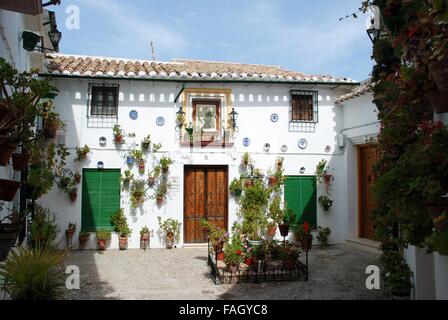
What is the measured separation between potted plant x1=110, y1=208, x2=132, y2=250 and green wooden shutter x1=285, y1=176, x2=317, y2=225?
185 inches

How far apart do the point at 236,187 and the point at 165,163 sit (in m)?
2.14

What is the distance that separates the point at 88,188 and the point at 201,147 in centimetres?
337

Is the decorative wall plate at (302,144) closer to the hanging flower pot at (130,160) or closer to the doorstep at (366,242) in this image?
the doorstep at (366,242)

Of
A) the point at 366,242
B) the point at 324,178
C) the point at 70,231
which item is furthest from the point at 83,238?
the point at 366,242

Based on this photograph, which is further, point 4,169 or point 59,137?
point 59,137

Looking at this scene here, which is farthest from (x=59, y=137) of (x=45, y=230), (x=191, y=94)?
(x=191, y=94)

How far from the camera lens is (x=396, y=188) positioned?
3732 mm

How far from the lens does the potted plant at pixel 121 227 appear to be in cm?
1053

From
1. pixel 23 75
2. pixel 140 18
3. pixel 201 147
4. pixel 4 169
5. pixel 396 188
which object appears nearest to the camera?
pixel 396 188

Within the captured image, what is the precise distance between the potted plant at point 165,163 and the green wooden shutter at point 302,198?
140 inches

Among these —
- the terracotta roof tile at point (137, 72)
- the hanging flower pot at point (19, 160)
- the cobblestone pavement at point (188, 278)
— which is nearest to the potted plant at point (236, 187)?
the cobblestone pavement at point (188, 278)

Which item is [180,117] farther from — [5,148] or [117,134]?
[5,148]

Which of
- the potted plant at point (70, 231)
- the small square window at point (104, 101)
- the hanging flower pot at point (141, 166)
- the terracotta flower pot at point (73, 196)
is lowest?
the potted plant at point (70, 231)
